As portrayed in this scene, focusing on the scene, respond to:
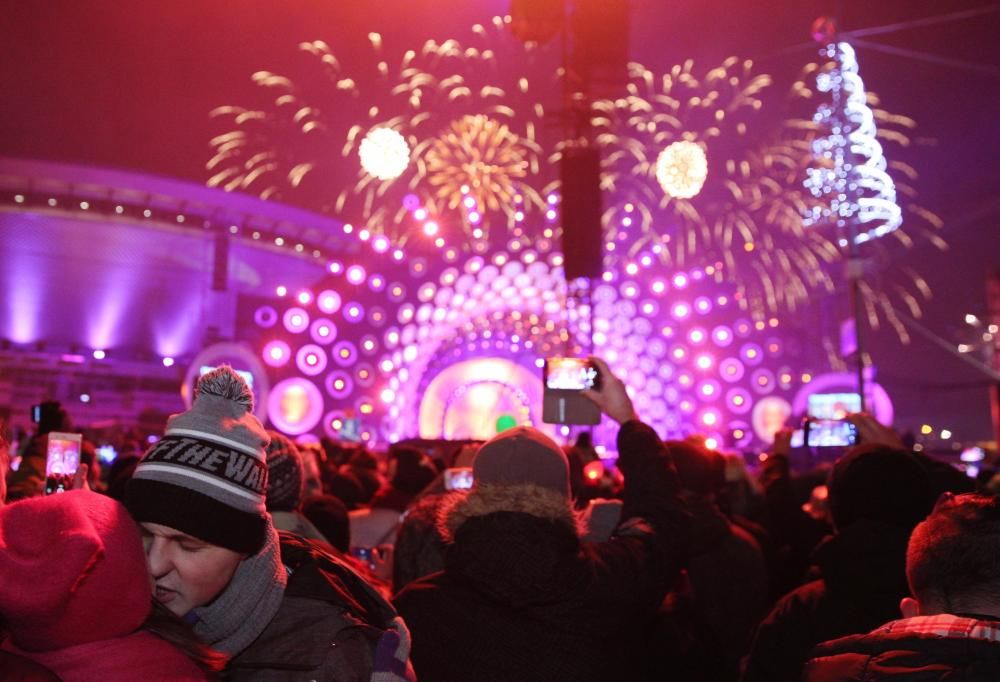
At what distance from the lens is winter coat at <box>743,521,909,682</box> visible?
10.1 ft

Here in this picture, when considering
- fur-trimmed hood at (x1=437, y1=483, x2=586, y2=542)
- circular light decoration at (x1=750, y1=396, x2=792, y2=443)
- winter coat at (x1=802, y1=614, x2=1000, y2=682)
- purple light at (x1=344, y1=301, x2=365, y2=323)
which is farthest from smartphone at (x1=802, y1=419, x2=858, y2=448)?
circular light decoration at (x1=750, y1=396, x2=792, y2=443)

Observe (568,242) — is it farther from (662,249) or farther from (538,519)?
(662,249)

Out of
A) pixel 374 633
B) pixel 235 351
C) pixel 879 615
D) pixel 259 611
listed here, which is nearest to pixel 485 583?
pixel 374 633

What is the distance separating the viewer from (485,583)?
2.64 metres

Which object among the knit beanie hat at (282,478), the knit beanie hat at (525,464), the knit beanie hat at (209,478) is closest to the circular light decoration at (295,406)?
the knit beanie hat at (282,478)

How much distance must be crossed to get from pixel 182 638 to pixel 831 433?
12.5ft

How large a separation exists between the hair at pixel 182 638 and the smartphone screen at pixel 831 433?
3660mm

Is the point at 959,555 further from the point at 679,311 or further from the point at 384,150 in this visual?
the point at 679,311

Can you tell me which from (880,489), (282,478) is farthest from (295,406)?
(880,489)

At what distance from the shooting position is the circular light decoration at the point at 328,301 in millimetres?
25594

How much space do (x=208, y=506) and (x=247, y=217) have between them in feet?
121

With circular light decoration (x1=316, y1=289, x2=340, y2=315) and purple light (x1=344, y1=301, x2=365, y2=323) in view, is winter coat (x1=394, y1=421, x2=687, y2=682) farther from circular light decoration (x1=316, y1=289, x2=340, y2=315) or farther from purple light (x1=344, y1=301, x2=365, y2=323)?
purple light (x1=344, y1=301, x2=365, y2=323)

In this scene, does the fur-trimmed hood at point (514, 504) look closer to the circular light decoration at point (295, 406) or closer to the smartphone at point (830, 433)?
the smartphone at point (830, 433)

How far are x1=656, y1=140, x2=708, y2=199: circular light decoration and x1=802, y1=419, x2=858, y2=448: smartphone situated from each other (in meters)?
12.9
